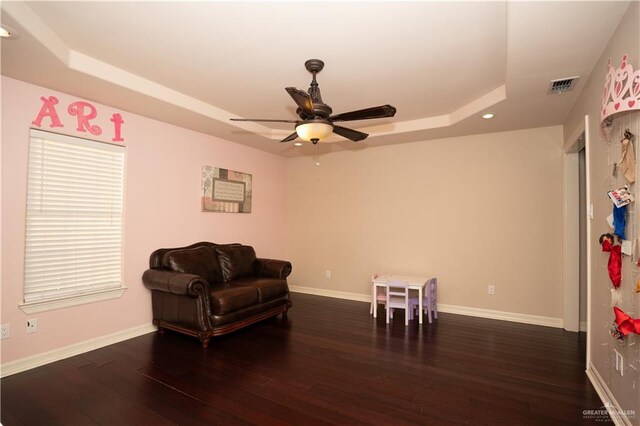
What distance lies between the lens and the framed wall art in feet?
14.9

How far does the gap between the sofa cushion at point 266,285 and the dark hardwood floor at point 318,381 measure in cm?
51

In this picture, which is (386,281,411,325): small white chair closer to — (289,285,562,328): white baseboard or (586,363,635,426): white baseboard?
(289,285,562,328): white baseboard

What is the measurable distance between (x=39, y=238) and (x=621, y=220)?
4.57m

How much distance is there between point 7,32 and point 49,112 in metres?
1.02

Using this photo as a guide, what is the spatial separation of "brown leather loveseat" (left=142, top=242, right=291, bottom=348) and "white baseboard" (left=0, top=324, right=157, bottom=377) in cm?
23

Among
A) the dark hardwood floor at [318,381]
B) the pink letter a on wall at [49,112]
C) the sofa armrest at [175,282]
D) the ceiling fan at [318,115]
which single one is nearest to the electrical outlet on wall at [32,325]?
the dark hardwood floor at [318,381]

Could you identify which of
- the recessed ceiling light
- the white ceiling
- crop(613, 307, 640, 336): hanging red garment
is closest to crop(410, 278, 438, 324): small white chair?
the white ceiling

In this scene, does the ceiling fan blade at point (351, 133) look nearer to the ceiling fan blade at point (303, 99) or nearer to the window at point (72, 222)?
the ceiling fan blade at point (303, 99)

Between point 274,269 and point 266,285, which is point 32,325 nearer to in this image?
point 266,285

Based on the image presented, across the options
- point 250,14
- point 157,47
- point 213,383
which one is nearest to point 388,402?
point 213,383

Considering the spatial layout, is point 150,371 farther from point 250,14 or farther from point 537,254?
point 537,254

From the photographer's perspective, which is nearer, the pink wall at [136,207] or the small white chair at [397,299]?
the pink wall at [136,207]

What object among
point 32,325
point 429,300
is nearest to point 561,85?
point 429,300

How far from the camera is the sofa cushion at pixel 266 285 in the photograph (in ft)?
12.8
